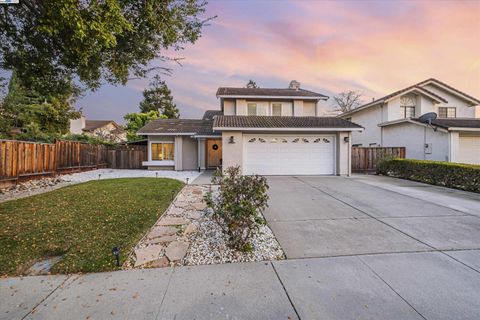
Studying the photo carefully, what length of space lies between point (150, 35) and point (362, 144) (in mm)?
20046

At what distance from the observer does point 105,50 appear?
6.13 meters

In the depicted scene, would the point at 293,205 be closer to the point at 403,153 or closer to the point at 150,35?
the point at 150,35

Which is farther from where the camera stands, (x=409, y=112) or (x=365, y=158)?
(x=409, y=112)

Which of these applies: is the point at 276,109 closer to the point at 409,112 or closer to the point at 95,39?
the point at 409,112

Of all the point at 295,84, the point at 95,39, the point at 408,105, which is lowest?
the point at 95,39

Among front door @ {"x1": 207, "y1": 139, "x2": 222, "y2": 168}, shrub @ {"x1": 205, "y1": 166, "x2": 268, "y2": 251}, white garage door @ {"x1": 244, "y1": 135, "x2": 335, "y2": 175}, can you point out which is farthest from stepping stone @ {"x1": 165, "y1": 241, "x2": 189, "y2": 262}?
front door @ {"x1": 207, "y1": 139, "x2": 222, "y2": 168}

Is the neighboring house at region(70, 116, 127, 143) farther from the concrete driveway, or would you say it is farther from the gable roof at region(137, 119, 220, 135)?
the concrete driveway

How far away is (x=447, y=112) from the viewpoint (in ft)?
62.8

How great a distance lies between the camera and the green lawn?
3.35 meters

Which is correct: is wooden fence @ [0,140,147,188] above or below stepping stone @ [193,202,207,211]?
above

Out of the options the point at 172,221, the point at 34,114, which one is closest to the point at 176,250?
the point at 172,221

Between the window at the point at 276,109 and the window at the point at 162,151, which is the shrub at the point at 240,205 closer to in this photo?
the window at the point at 276,109

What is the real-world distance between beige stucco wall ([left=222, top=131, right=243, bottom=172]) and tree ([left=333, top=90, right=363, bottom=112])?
28423 mm

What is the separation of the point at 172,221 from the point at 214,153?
1315 cm
